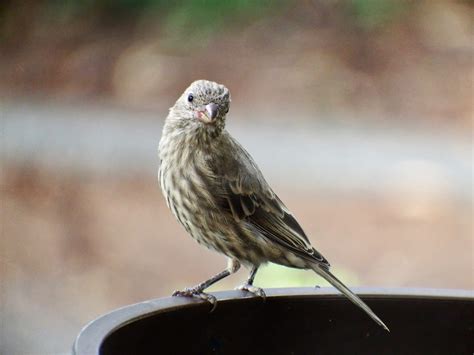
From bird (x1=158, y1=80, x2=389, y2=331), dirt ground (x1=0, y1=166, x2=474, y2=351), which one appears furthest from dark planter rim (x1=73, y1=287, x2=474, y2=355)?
dirt ground (x1=0, y1=166, x2=474, y2=351)

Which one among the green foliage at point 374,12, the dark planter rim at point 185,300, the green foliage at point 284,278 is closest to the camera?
the dark planter rim at point 185,300

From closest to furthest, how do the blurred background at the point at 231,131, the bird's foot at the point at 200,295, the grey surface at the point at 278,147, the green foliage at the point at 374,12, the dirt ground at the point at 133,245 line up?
1. the bird's foot at the point at 200,295
2. the dirt ground at the point at 133,245
3. the blurred background at the point at 231,131
4. the grey surface at the point at 278,147
5. the green foliage at the point at 374,12

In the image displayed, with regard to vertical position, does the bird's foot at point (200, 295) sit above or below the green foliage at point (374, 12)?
below

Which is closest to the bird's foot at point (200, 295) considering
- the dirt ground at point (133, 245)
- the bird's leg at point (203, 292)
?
the bird's leg at point (203, 292)

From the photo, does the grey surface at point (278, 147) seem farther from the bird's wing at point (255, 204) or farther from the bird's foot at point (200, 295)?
the bird's foot at point (200, 295)

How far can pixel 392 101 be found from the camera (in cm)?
1030

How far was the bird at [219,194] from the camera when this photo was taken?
149 inches

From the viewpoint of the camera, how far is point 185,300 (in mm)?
2801

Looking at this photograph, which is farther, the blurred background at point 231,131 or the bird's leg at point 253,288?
the blurred background at point 231,131

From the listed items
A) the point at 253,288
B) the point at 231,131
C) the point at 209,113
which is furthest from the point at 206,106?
the point at 231,131

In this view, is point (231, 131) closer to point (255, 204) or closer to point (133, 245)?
point (133, 245)

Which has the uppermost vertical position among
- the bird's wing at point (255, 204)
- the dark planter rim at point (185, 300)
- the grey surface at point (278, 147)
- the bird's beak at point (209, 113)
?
the grey surface at point (278, 147)

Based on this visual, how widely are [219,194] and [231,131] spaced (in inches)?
220

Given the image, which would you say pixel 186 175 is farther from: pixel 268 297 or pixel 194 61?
pixel 194 61
